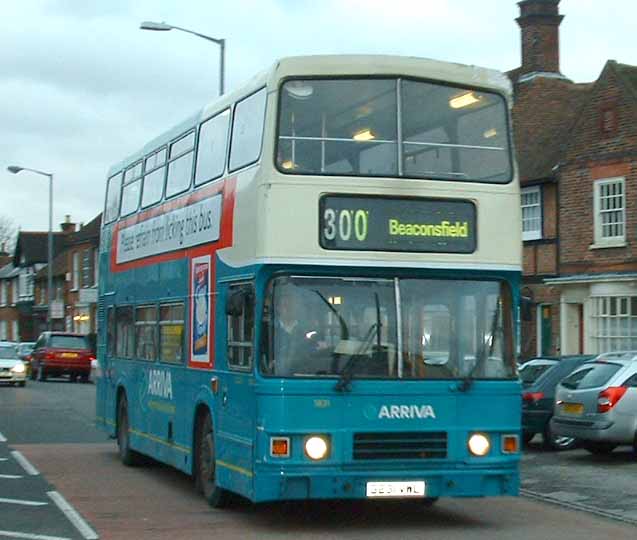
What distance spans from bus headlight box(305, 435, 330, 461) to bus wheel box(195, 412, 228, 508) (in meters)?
1.89

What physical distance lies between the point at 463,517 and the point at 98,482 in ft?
16.6

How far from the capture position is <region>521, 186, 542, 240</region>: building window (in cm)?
3706

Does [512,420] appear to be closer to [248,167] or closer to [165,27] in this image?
[248,167]

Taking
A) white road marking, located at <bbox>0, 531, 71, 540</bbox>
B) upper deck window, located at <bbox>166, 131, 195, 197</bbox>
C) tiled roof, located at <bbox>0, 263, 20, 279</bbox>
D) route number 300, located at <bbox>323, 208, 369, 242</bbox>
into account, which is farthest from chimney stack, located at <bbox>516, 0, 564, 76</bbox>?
tiled roof, located at <bbox>0, 263, 20, 279</bbox>

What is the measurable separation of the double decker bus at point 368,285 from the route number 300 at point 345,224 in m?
0.01

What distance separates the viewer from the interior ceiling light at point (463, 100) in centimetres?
1280

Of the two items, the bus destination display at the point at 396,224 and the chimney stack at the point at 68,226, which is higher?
the chimney stack at the point at 68,226

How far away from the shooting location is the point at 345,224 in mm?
12125

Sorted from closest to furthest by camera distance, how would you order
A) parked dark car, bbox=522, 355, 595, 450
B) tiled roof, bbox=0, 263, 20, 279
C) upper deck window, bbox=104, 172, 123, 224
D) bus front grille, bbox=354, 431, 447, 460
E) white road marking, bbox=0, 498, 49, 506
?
bus front grille, bbox=354, 431, 447, 460 < white road marking, bbox=0, 498, 49, 506 < upper deck window, bbox=104, 172, 123, 224 < parked dark car, bbox=522, 355, 595, 450 < tiled roof, bbox=0, 263, 20, 279

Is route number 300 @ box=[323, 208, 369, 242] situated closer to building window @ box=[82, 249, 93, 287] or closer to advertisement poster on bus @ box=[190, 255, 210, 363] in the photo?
advertisement poster on bus @ box=[190, 255, 210, 363]

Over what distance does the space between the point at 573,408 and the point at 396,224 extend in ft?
25.0

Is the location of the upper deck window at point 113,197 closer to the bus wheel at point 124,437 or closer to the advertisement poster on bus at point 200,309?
the bus wheel at point 124,437

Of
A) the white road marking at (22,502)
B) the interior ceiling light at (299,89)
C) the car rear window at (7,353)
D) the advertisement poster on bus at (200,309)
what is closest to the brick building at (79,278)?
the car rear window at (7,353)

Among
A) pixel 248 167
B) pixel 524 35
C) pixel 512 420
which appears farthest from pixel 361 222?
pixel 524 35
